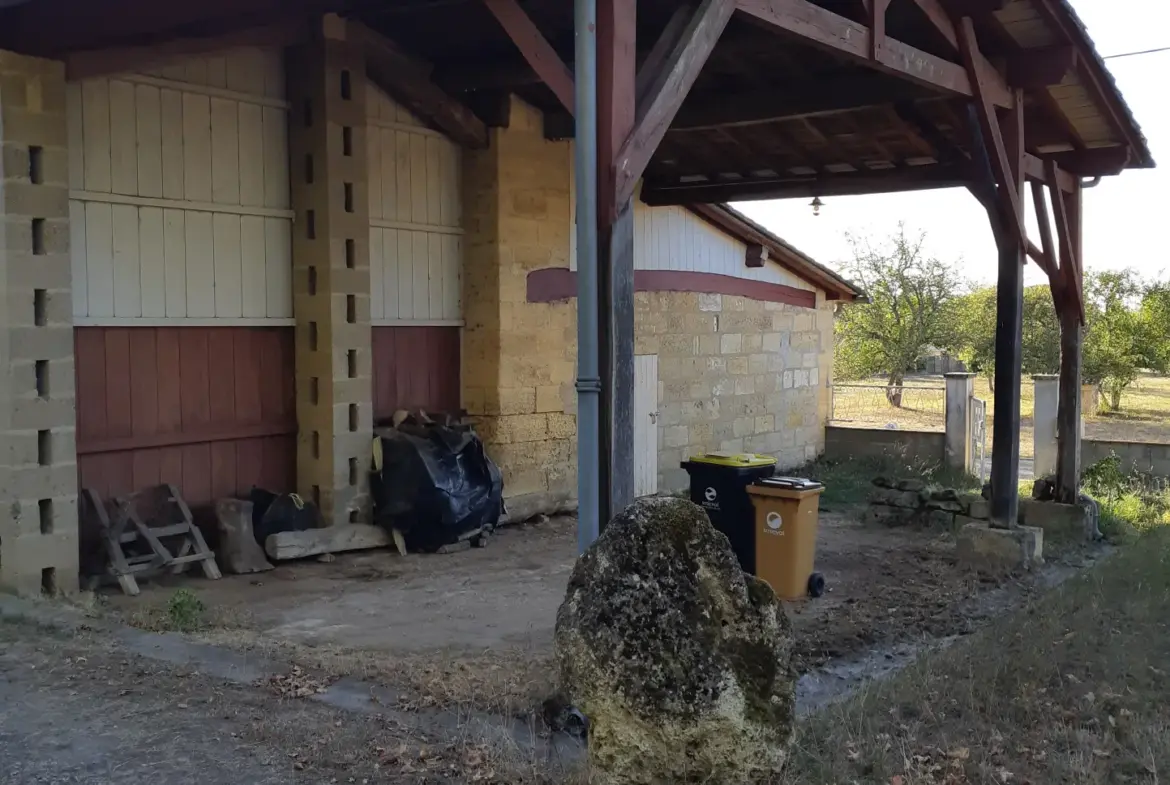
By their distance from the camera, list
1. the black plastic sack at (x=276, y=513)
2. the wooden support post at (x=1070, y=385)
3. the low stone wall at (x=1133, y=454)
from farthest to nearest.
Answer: the low stone wall at (x=1133, y=454) < the wooden support post at (x=1070, y=385) < the black plastic sack at (x=276, y=513)

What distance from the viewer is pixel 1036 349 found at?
2641 cm

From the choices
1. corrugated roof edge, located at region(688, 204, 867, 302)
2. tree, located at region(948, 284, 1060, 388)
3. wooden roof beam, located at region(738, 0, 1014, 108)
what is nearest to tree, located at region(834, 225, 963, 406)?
tree, located at region(948, 284, 1060, 388)

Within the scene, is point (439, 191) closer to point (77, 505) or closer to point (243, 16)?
point (243, 16)

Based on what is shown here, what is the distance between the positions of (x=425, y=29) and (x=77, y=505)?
484 centimetres

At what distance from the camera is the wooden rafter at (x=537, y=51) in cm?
580

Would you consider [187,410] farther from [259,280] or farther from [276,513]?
[259,280]

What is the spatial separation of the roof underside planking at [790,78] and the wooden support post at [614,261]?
1.18 meters

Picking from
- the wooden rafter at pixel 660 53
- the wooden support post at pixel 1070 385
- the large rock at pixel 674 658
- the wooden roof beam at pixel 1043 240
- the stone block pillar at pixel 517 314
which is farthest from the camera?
the wooden support post at pixel 1070 385

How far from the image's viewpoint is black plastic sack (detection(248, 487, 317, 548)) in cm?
897

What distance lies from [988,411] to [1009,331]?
14540 millimetres

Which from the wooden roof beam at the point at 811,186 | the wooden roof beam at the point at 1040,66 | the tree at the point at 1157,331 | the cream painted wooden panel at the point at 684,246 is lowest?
the tree at the point at 1157,331

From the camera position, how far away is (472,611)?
761 cm

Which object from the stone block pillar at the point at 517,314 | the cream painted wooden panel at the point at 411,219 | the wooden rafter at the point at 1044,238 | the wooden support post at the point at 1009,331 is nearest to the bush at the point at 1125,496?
the wooden support post at the point at 1009,331

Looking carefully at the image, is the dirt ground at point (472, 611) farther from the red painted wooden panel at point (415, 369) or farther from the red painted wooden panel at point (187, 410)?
the red painted wooden panel at point (415, 369)
